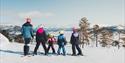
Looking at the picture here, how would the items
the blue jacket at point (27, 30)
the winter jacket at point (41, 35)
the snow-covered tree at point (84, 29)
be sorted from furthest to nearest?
the snow-covered tree at point (84, 29)
the winter jacket at point (41, 35)
the blue jacket at point (27, 30)

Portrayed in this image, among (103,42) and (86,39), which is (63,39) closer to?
(86,39)

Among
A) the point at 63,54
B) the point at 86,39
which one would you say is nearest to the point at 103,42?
→ the point at 86,39

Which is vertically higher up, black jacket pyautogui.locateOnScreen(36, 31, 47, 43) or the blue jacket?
the blue jacket

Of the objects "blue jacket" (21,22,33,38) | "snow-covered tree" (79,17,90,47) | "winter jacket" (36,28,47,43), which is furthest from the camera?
"snow-covered tree" (79,17,90,47)

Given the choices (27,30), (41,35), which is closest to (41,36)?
(41,35)

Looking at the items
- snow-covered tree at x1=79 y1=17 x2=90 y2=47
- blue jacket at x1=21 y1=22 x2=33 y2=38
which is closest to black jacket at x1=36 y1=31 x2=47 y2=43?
blue jacket at x1=21 y1=22 x2=33 y2=38

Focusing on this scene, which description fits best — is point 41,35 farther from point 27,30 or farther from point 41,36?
point 27,30

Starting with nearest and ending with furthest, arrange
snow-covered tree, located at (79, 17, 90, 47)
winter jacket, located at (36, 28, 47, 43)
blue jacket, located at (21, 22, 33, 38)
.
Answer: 1. blue jacket, located at (21, 22, 33, 38)
2. winter jacket, located at (36, 28, 47, 43)
3. snow-covered tree, located at (79, 17, 90, 47)

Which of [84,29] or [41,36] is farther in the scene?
[84,29]

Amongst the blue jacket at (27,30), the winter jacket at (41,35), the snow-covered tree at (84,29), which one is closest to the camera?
the blue jacket at (27,30)

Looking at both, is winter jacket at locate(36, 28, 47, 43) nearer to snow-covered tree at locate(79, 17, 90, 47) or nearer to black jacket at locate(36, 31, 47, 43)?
black jacket at locate(36, 31, 47, 43)

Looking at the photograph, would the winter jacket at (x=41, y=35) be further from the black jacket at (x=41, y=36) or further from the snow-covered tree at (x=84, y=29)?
the snow-covered tree at (x=84, y=29)

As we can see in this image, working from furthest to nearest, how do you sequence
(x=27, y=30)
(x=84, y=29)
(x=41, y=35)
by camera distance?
(x=84, y=29) < (x=41, y=35) < (x=27, y=30)

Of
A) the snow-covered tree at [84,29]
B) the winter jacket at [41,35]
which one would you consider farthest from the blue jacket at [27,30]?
the snow-covered tree at [84,29]
